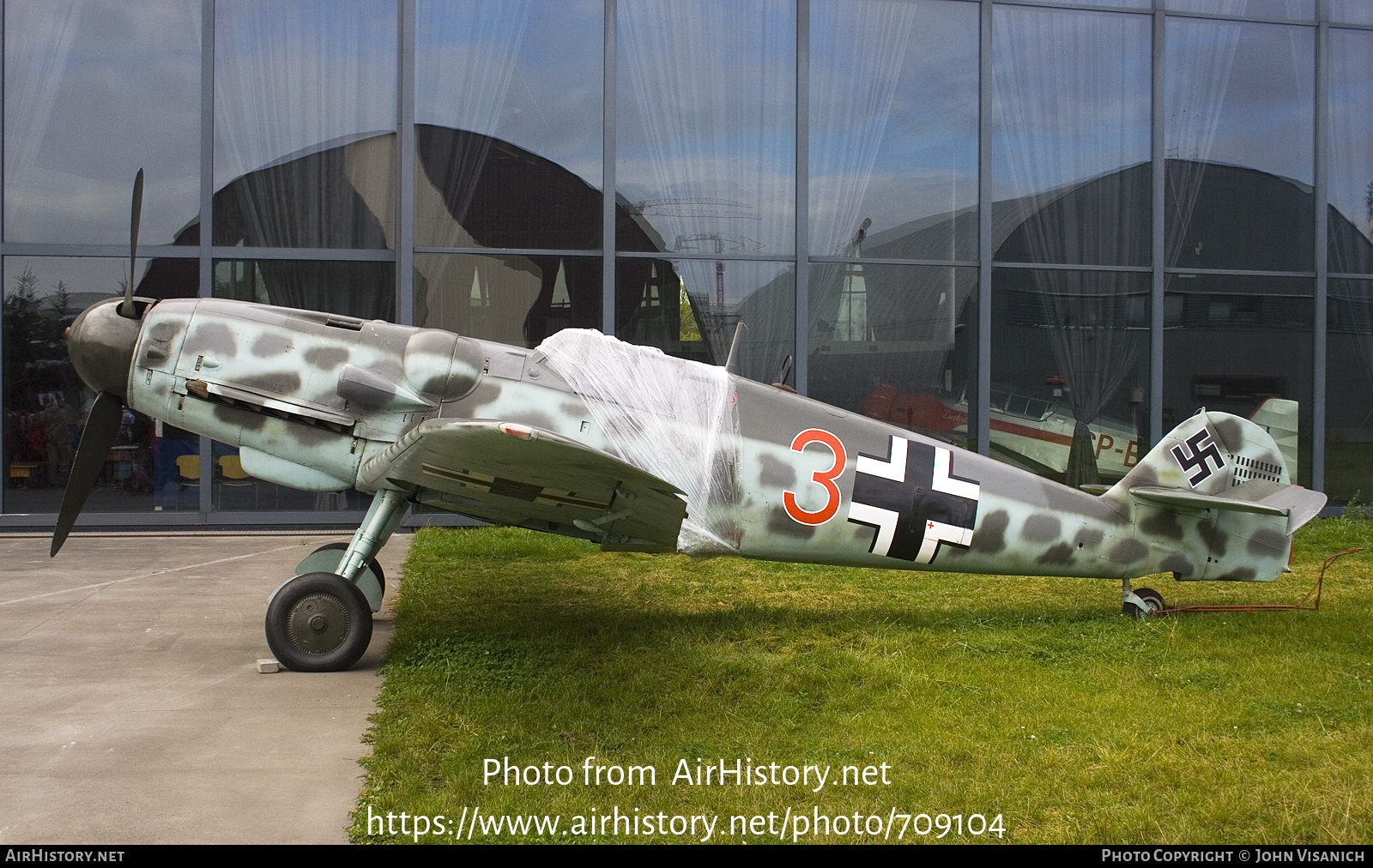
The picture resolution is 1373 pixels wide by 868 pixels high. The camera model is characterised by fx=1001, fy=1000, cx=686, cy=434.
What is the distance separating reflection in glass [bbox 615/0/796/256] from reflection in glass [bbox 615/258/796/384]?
10.8 inches

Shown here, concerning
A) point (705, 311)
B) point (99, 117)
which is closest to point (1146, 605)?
point (705, 311)

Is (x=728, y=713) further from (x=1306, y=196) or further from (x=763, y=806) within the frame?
(x=1306, y=196)

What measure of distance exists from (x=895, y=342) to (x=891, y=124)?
2593 mm

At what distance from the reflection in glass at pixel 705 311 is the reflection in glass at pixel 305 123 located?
287cm

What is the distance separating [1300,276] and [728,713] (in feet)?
36.3

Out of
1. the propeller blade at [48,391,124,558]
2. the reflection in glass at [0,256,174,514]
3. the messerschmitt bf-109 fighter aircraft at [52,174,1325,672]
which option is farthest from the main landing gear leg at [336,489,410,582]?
the reflection in glass at [0,256,174,514]

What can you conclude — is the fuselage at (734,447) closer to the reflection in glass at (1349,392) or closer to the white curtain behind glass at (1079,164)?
the white curtain behind glass at (1079,164)

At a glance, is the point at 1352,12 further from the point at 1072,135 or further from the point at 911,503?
the point at 911,503

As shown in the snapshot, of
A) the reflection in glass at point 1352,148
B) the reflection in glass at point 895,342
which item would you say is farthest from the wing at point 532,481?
the reflection in glass at point 1352,148

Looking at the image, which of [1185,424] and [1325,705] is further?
[1185,424]

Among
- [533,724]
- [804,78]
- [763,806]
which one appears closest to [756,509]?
[533,724]

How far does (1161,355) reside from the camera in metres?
12.1

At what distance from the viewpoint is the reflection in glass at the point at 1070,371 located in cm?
1180

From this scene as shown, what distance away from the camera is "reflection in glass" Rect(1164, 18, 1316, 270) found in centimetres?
1222
